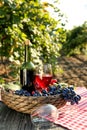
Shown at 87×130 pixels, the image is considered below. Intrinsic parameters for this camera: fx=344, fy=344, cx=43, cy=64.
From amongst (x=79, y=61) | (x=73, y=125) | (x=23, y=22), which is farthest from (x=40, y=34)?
(x=79, y=61)

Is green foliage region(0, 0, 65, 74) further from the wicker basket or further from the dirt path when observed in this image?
the dirt path

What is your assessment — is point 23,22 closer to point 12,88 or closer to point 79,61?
point 12,88

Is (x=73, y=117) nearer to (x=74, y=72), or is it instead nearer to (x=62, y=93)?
(x=62, y=93)

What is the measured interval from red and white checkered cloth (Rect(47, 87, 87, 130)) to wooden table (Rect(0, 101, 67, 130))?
0.06m

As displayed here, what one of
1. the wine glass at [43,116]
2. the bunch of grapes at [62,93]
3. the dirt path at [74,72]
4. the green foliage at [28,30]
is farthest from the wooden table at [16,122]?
the dirt path at [74,72]

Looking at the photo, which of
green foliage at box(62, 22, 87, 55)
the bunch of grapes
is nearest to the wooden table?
the bunch of grapes

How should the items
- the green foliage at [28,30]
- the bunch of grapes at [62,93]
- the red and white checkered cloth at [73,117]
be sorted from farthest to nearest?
the green foliage at [28,30] → the bunch of grapes at [62,93] → the red and white checkered cloth at [73,117]

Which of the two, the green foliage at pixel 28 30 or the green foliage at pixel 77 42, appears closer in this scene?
the green foliage at pixel 28 30

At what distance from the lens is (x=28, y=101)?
5.09 ft

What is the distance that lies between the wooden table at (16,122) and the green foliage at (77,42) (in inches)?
326

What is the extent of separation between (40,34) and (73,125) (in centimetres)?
195

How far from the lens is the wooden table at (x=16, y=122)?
140 centimetres

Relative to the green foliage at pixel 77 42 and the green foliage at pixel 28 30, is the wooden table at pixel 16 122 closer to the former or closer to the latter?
the green foliage at pixel 28 30

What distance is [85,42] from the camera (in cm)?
1048
